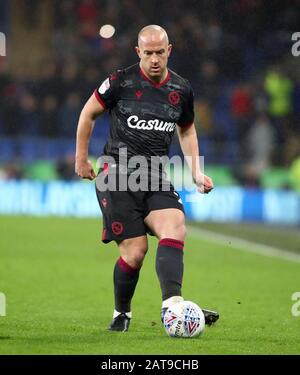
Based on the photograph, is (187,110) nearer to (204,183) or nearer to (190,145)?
(190,145)

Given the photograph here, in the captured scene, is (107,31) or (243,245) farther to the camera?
(107,31)

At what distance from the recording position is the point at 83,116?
6660mm

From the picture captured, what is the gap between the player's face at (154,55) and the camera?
650 cm

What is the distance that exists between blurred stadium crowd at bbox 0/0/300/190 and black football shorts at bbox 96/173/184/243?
386 inches

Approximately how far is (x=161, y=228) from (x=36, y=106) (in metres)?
11.9

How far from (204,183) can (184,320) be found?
1012mm

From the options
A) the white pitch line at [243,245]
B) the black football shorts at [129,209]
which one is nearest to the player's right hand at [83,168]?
the black football shorts at [129,209]

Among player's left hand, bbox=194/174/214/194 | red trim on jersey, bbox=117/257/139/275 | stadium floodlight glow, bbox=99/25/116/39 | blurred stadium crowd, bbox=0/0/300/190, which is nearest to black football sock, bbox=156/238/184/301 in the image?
red trim on jersey, bbox=117/257/139/275

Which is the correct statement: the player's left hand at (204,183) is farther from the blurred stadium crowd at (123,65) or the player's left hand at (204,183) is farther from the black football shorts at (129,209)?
the blurred stadium crowd at (123,65)

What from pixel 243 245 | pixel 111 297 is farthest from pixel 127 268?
pixel 243 245

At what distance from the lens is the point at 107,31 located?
17719mm

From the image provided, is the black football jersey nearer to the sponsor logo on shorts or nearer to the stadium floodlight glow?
the sponsor logo on shorts

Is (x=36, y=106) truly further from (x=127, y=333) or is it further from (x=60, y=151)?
(x=127, y=333)

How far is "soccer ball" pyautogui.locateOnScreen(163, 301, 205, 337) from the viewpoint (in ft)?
20.4
